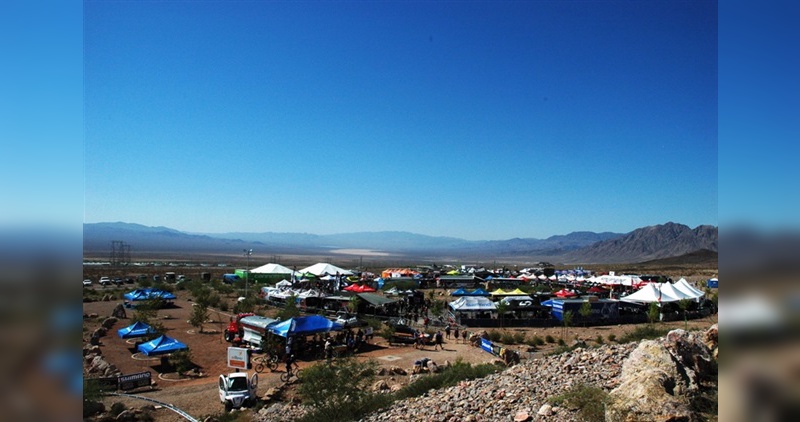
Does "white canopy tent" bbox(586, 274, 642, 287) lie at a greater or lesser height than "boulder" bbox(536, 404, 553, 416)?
lesser

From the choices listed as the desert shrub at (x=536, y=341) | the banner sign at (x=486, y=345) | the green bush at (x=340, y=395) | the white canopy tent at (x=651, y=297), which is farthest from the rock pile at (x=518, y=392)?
the white canopy tent at (x=651, y=297)

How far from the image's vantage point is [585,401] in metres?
9.79

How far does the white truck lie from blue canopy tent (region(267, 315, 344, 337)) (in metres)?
5.18

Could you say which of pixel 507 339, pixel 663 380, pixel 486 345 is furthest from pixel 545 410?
pixel 507 339

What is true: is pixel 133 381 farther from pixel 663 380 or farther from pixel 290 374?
pixel 663 380

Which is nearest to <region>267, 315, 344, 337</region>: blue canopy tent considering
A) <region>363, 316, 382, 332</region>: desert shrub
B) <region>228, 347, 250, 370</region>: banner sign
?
<region>228, 347, 250, 370</region>: banner sign

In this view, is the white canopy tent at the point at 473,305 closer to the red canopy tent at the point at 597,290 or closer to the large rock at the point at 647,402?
the red canopy tent at the point at 597,290

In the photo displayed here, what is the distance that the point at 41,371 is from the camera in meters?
1.56

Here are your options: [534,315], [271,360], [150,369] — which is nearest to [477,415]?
[271,360]

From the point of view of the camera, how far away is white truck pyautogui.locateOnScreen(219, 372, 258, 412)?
1359cm

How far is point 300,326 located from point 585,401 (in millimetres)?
12767

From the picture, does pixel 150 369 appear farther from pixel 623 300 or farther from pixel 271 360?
pixel 623 300

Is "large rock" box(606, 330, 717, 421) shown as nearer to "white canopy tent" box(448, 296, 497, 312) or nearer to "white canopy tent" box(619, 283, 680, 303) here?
"white canopy tent" box(448, 296, 497, 312)

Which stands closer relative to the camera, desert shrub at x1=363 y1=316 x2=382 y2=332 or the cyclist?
the cyclist
